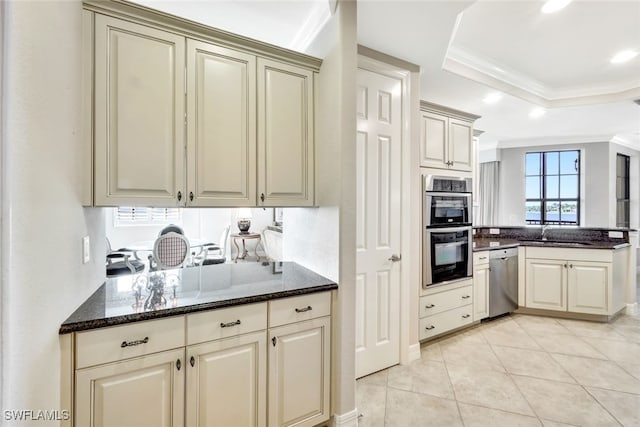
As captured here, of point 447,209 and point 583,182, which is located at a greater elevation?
point 583,182

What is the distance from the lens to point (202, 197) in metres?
1.77

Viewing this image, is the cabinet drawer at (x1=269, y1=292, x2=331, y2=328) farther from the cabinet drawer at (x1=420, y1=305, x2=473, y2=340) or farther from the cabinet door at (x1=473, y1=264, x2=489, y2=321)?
the cabinet door at (x1=473, y1=264, x2=489, y2=321)

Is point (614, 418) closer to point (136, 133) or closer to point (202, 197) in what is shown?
point (202, 197)

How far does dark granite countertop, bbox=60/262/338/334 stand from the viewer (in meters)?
1.32

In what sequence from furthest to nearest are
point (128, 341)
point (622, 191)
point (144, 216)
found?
1. point (144, 216)
2. point (622, 191)
3. point (128, 341)

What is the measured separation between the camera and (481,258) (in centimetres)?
356

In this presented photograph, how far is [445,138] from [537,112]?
Answer: 212 centimetres

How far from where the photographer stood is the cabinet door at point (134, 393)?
1.23 metres

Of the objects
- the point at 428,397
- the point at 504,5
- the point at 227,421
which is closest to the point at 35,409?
the point at 227,421

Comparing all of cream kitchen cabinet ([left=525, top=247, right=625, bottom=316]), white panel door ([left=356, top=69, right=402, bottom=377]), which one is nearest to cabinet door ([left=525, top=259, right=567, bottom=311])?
cream kitchen cabinet ([left=525, top=247, right=625, bottom=316])

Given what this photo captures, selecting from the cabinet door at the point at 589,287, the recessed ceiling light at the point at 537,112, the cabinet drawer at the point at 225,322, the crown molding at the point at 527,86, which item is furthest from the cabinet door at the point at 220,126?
the cabinet door at the point at 589,287

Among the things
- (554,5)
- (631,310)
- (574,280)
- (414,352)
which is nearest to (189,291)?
(414,352)

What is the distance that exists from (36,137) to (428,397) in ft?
8.81

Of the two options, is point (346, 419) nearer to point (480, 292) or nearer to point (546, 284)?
point (480, 292)
